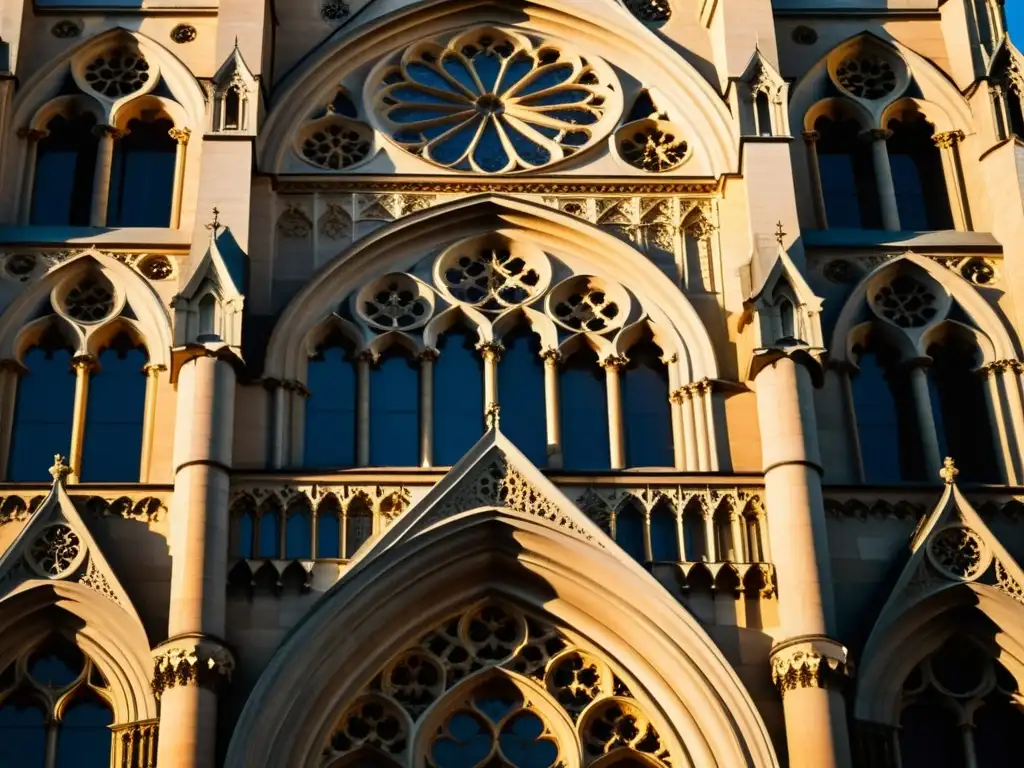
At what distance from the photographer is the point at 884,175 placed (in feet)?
84.3

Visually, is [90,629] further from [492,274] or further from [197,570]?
[492,274]

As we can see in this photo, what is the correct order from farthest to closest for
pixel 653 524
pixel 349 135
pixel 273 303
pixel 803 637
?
pixel 349 135, pixel 273 303, pixel 653 524, pixel 803 637

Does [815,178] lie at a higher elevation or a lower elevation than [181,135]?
lower

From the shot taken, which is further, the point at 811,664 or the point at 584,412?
the point at 584,412

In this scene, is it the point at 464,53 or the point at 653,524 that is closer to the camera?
the point at 653,524

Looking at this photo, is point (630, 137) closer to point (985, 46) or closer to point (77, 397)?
point (985, 46)

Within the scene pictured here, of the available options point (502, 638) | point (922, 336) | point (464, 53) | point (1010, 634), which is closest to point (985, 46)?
point (922, 336)

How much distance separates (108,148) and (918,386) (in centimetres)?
948

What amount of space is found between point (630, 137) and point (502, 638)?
21.9 feet

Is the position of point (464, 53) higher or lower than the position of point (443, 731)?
higher

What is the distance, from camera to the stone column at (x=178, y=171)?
81.9 ft

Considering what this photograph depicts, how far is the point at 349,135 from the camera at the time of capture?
25.5 m

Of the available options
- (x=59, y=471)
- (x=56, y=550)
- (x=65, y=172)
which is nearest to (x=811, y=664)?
(x=56, y=550)

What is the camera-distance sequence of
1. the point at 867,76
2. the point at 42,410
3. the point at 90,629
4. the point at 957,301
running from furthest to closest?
the point at 867,76, the point at 957,301, the point at 42,410, the point at 90,629
